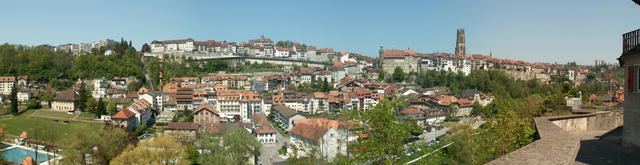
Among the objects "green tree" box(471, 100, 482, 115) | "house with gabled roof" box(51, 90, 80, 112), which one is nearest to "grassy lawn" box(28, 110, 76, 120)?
"house with gabled roof" box(51, 90, 80, 112)

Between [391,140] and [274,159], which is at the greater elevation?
[391,140]

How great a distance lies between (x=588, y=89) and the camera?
4881 centimetres

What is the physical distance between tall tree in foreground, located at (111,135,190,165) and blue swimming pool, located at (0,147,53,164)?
10.2 m

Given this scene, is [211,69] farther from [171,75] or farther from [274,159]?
[274,159]

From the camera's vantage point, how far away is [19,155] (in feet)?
86.4

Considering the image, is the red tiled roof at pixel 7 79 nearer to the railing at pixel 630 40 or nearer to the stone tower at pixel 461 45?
the railing at pixel 630 40

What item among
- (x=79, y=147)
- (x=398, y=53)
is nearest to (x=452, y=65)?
(x=398, y=53)

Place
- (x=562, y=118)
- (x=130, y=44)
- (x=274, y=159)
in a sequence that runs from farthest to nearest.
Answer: (x=130, y=44)
(x=274, y=159)
(x=562, y=118)

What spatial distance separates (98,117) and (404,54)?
4747 cm

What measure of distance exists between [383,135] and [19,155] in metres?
28.1

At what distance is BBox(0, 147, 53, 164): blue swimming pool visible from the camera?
83.0 ft

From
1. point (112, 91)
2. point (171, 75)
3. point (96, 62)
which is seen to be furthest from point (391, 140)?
point (96, 62)

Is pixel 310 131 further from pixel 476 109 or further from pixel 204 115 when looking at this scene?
pixel 476 109

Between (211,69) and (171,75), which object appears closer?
(171,75)
